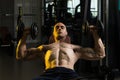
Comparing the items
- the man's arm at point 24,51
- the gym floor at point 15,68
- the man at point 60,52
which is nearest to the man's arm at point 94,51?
the man at point 60,52

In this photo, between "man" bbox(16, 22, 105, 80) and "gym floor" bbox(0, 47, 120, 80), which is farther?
"gym floor" bbox(0, 47, 120, 80)

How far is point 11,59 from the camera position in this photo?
391 centimetres

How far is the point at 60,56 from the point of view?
8.98ft

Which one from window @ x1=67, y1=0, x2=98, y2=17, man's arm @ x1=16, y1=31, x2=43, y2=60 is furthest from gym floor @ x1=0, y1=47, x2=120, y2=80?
man's arm @ x1=16, y1=31, x2=43, y2=60

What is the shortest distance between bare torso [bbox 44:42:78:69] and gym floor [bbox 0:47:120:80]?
46.3 inches

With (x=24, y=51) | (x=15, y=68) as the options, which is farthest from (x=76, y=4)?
(x=24, y=51)

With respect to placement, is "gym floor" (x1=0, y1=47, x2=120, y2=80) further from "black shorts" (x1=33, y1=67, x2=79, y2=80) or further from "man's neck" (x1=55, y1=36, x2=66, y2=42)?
"black shorts" (x1=33, y1=67, x2=79, y2=80)

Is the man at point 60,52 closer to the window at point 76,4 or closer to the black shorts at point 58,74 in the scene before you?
the black shorts at point 58,74

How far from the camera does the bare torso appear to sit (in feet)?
8.81

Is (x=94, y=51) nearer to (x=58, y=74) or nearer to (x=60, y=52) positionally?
(x=60, y=52)

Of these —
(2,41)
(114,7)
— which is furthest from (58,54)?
(114,7)

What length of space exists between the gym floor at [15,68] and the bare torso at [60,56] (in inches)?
46.3

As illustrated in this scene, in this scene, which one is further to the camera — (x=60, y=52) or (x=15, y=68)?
(x=15, y=68)

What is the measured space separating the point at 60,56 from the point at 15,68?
4.36 ft
